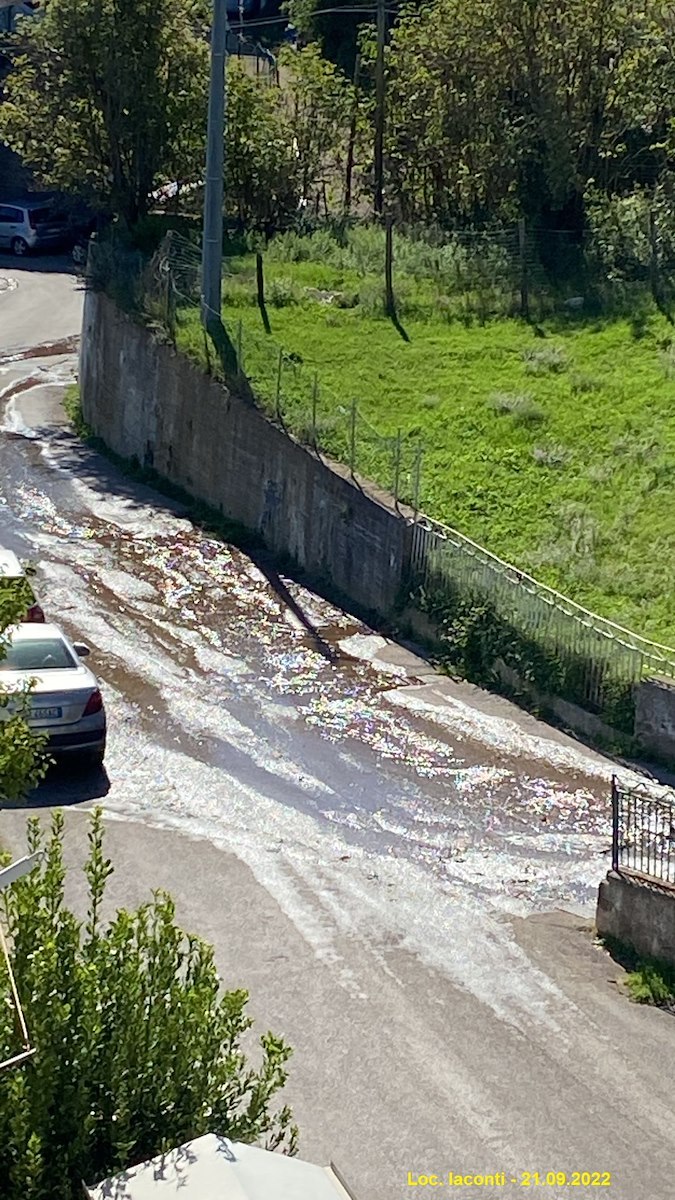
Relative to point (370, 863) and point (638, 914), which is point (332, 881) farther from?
point (638, 914)

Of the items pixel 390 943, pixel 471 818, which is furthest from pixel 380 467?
pixel 390 943

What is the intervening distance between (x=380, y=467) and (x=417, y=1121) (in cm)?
1228

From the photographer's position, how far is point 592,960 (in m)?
12.6

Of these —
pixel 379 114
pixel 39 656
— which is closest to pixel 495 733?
pixel 39 656

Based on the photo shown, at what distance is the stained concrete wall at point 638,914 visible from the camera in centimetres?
1238

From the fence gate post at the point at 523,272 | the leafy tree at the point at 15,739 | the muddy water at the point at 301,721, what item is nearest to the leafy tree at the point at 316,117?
the fence gate post at the point at 523,272

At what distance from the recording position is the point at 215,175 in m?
25.7

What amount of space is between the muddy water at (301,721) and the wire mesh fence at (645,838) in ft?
2.37

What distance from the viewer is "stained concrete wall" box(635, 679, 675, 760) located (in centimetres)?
1606

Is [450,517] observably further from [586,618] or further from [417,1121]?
[417,1121]

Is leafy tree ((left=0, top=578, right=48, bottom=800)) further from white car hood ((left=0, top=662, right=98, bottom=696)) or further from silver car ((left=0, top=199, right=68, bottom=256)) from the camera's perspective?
silver car ((left=0, top=199, right=68, bottom=256))

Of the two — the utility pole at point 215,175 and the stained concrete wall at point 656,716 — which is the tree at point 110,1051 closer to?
the stained concrete wall at point 656,716

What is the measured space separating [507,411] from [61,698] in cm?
1089

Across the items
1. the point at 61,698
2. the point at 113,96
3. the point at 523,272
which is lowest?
the point at 61,698
